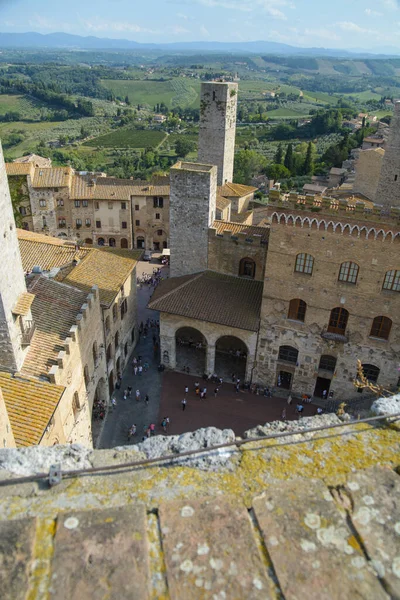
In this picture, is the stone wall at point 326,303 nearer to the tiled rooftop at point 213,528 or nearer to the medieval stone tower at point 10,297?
the medieval stone tower at point 10,297

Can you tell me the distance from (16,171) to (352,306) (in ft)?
137

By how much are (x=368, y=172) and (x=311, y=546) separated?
43136mm

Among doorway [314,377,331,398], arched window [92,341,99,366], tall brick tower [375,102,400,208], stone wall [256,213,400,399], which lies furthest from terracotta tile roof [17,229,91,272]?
tall brick tower [375,102,400,208]

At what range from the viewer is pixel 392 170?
28.8 m

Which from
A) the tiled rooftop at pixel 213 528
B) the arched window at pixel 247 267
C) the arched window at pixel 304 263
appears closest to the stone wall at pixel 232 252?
the arched window at pixel 247 267

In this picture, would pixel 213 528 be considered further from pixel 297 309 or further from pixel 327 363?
pixel 327 363

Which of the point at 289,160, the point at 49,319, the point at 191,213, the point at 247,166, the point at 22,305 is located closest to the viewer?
the point at 22,305

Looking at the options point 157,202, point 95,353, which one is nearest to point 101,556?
point 95,353

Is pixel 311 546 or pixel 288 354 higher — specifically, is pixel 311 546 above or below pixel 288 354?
above

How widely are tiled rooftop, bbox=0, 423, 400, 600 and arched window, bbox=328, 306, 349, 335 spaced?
22.1m

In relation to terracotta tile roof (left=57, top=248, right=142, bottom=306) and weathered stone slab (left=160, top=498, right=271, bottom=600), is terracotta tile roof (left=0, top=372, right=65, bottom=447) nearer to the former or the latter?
terracotta tile roof (left=57, top=248, right=142, bottom=306)

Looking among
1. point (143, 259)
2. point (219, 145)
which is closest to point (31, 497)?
point (219, 145)

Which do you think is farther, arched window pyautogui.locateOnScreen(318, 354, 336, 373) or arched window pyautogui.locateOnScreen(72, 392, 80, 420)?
arched window pyautogui.locateOnScreen(318, 354, 336, 373)

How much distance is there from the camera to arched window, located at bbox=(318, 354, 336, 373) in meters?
28.7
